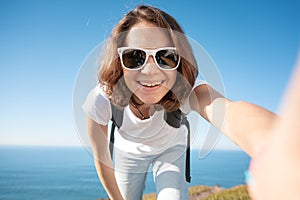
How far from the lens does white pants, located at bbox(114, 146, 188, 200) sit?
1.85 m

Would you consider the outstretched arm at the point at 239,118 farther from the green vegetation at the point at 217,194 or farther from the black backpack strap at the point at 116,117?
the green vegetation at the point at 217,194

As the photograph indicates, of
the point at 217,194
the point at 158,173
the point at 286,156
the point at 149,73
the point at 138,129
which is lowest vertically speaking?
the point at 217,194

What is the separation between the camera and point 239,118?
860mm

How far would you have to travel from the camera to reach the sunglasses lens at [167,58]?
1567 mm

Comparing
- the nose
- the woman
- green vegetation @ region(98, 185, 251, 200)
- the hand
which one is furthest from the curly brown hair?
green vegetation @ region(98, 185, 251, 200)

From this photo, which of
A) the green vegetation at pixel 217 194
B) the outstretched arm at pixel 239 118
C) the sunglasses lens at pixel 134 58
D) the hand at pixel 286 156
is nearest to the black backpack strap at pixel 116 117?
the sunglasses lens at pixel 134 58

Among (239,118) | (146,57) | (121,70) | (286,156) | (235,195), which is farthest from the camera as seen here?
(235,195)

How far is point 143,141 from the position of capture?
1.90 metres

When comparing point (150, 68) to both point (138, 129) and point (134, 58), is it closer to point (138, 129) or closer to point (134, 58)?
point (134, 58)

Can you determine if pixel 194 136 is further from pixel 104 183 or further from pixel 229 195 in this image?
pixel 229 195

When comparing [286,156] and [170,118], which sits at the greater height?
[286,156]

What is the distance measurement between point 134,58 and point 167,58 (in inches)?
6.0

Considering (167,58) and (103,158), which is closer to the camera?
(167,58)

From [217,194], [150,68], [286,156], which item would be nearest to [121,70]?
[150,68]
